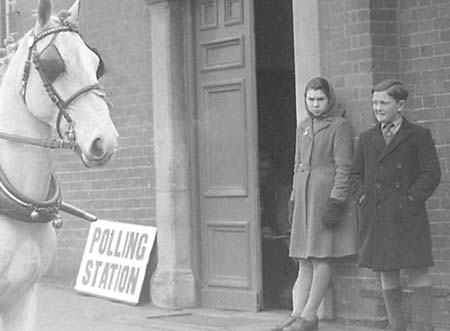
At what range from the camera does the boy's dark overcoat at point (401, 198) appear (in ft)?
26.9

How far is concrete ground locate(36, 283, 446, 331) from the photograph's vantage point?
384 inches

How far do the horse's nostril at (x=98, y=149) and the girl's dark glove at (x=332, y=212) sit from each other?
13.3 ft

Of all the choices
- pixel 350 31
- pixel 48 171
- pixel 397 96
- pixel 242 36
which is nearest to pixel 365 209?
pixel 397 96

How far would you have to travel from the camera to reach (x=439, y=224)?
8875 millimetres

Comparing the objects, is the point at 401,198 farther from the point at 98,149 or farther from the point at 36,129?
the point at 98,149

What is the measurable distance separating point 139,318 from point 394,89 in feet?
11.7

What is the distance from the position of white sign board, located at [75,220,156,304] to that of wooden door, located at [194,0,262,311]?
2.47ft

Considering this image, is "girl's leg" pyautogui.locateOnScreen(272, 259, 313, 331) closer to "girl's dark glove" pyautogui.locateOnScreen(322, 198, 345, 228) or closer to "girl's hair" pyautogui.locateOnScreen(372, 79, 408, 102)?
"girl's dark glove" pyautogui.locateOnScreen(322, 198, 345, 228)

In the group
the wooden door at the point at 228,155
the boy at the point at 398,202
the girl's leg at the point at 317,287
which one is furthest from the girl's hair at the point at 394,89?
the wooden door at the point at 228,155

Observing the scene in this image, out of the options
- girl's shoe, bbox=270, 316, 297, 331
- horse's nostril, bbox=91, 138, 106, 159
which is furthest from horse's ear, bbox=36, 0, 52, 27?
girl's shoe, bbox=270, 316, 297, 331

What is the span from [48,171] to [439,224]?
4154 mm

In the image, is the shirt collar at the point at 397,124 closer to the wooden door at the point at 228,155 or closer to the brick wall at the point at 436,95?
the brick wall at the point at 436,95

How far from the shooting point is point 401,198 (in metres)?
8.27

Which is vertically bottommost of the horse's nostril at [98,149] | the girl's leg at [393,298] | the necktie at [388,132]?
the girl's leg at [393,298]
